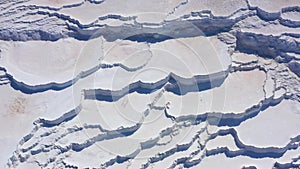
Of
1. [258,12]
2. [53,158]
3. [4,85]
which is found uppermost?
[258,12]

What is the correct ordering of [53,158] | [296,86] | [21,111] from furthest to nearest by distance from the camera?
[296,86] → [21,111] → [53,158]

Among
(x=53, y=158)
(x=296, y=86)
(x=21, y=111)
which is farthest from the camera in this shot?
(x=296, y=86)

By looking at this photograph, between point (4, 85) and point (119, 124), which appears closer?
point (119, 124)

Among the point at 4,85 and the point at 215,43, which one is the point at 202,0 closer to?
the point at 215,43

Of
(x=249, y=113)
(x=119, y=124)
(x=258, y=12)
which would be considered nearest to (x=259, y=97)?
(x=249, y=113)

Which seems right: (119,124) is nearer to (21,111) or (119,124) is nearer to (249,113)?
(21,111)

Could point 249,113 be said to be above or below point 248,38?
below
